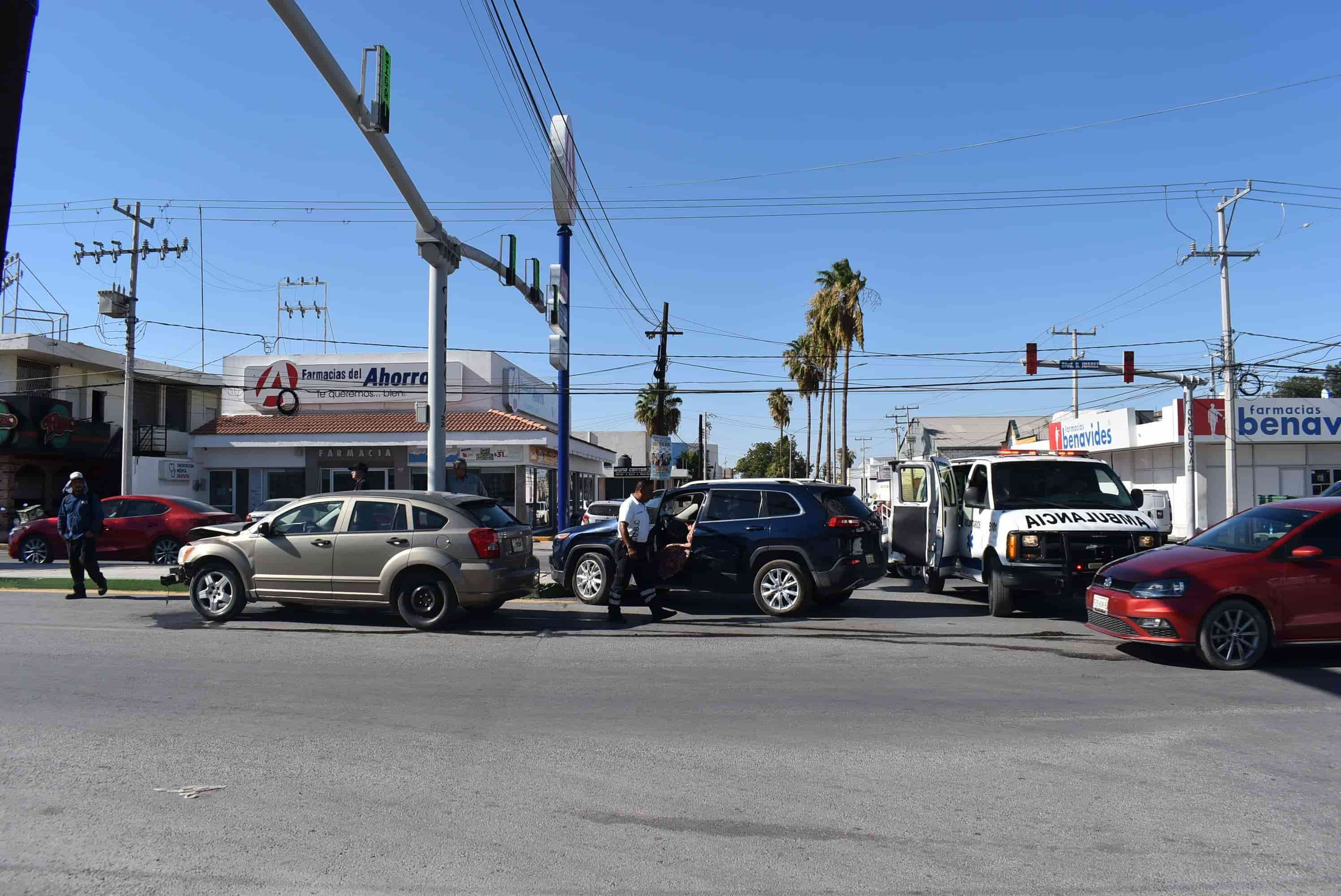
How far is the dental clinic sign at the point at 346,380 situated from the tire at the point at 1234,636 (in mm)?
30926

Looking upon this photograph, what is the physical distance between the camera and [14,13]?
7.98 feet

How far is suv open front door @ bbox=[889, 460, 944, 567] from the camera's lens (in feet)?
46.3

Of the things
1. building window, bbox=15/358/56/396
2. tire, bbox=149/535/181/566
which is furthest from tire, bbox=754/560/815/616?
building window, bbox=15/358/56/396

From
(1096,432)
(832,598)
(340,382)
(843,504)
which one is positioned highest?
(340,382)

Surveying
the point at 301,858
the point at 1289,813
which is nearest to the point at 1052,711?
the point at 1289,813

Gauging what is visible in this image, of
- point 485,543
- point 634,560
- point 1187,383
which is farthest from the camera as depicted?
point 1187,383

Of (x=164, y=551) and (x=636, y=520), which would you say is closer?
(x=636, y=520)

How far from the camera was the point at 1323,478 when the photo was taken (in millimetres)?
34750

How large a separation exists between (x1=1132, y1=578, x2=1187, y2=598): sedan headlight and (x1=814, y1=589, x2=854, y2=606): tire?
4007 millimetres

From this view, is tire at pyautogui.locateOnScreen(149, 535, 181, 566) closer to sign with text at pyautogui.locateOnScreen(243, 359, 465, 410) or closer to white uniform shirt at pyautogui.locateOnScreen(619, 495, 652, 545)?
white uniform shirt at pyautogui.locateOnScreen(619, 495, 652, 545)

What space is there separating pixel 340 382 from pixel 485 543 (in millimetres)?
28397

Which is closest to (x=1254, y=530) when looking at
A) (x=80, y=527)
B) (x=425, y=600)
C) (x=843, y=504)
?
(x=843, y=504)

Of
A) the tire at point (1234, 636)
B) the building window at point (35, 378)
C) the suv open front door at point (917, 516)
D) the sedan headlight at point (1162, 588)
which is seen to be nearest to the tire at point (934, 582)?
the suv open front door at point (917, 516)

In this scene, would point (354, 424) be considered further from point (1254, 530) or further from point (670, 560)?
point (1254, 530)
